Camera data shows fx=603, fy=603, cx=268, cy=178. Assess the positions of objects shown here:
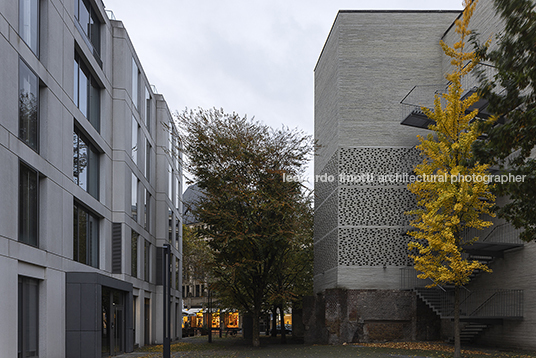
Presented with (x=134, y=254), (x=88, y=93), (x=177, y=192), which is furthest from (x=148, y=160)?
(x=177, y=192)

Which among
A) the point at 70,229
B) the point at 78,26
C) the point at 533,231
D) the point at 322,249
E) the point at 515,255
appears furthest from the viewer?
the point at 322,249

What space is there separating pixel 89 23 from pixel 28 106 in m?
8.77

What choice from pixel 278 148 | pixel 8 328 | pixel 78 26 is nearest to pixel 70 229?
pixel 8 328

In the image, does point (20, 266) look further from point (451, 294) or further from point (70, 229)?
point (451, 294)

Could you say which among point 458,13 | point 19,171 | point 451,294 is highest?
point 458,13

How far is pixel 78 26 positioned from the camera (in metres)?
23.3

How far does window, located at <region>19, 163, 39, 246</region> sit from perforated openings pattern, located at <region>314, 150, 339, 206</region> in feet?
60.5

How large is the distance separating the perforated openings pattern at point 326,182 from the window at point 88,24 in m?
14.0

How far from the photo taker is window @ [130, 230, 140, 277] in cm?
3080

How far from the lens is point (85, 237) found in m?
23.8

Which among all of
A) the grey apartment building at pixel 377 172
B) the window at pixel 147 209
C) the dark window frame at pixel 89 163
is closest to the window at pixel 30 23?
the dark window frame at pixel 89 163

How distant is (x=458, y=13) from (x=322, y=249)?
15792 millimetres

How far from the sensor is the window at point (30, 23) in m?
17.5

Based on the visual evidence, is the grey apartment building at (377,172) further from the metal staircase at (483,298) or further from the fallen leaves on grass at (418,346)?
the fallen leaves on grass at (418,346)
